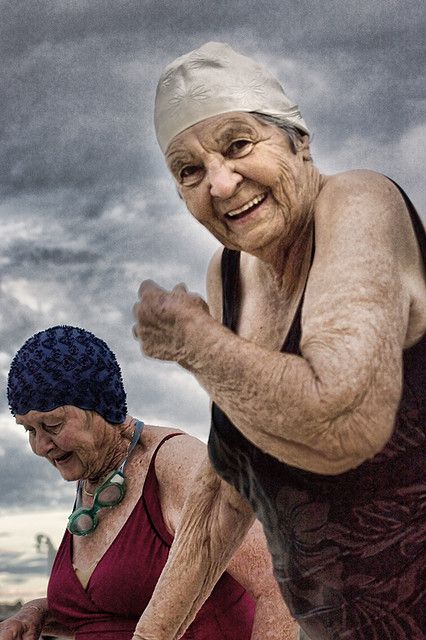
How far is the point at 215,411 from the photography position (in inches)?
92.4

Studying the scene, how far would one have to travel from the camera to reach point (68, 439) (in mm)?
3695

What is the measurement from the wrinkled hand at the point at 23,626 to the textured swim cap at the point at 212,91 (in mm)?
2107

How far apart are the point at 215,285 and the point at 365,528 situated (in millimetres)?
739

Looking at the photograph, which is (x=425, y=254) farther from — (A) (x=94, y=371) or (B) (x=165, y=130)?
(A) (x=94, y=371)

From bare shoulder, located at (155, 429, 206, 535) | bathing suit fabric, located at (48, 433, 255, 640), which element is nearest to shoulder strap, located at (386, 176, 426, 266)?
bare shoulder, located at (155, 429, 206, 535)

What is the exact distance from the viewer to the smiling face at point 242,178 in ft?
6.85

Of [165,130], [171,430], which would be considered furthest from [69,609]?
[165,130]

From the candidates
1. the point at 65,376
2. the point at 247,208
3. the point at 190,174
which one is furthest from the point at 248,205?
the point at 65,376

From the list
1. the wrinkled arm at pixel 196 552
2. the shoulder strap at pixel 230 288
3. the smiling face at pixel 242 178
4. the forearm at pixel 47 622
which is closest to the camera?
the smiling face at pixel 242 178

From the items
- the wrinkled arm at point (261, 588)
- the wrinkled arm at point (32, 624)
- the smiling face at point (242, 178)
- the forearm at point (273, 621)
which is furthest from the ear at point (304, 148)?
the wrinkled arm at point (32, 624)

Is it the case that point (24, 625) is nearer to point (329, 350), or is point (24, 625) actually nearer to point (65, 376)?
point (65, 376)

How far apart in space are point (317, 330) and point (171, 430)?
1.93 m

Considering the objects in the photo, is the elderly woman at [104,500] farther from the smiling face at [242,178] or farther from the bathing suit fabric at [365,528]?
the smiling face at [242,178]

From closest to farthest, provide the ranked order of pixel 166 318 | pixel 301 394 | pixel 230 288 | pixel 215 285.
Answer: pixel 301 394
pixel 166 318
pixel 230 288
pixel 215 285
